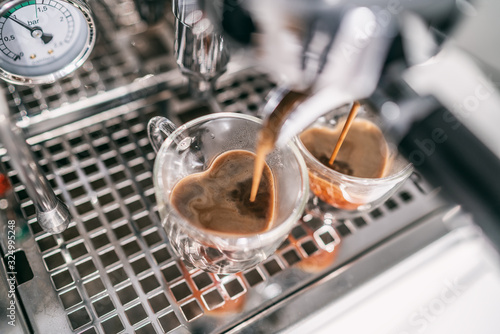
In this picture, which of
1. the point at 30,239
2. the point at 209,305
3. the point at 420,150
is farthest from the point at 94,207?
the point at 420,150

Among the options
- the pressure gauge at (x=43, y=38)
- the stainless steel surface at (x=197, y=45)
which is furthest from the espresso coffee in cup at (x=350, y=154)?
the pressure gauge at (x=43, y=38)

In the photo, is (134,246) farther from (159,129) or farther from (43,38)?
(43,38)

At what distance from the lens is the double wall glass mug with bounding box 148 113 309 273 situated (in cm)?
45

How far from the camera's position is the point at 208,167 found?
0.53m

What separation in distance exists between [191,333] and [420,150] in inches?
12.4

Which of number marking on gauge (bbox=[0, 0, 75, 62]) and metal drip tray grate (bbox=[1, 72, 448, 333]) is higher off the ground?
number marking on gauge (bbox=[0, 0, 75, 62])

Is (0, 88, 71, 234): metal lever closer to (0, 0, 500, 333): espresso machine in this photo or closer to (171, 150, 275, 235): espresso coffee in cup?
(0, 0, 500, 333): espresso machine

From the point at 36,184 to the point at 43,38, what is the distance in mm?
156

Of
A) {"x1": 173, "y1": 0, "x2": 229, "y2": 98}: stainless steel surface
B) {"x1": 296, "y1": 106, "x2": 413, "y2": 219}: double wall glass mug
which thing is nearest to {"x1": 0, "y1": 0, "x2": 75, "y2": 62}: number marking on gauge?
{"x1": 173, "y1": 0, "x2": 229, "y2": 98}: stainless steel surface

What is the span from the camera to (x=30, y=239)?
19.7 inches

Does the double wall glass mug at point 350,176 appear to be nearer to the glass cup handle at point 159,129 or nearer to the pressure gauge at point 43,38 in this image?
the glass cup handle at point 159,129

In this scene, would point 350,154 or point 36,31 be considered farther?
point 350,154

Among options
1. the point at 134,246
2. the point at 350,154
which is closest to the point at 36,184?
the point at 134,246

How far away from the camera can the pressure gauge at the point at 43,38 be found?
44 cm
